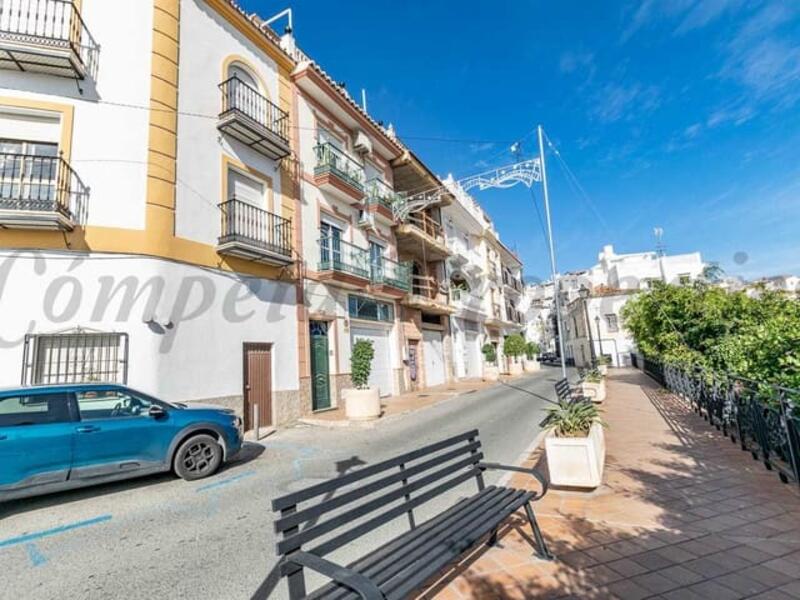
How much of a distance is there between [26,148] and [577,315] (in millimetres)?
52072

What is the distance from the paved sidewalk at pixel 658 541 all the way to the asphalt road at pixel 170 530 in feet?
4.31

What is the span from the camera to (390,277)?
17.5 m

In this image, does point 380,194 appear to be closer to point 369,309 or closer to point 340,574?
point 369,309

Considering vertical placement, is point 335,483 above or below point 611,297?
below

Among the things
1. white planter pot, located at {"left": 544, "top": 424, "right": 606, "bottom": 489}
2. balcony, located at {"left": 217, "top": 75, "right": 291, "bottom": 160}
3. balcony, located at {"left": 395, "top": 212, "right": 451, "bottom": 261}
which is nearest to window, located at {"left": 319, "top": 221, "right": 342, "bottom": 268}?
balcony, located at {"left": 217, "top": 75, "right": 291, "bottom": 160}

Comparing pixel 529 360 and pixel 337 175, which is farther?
pixel 529 360

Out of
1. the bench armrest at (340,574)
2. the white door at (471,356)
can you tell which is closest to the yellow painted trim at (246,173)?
the bench armrest at (340,574)

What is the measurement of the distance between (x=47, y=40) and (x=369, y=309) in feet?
39.3

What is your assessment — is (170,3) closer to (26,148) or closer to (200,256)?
(26,148)

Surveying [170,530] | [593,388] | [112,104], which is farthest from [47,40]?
[593,388]

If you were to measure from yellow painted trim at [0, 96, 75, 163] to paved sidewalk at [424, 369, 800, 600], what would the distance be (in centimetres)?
1115

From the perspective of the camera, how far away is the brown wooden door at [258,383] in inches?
429

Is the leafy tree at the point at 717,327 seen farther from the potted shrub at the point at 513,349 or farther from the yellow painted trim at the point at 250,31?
the yellow painted trim at the point at 250,31

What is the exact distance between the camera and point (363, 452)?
316 inches
